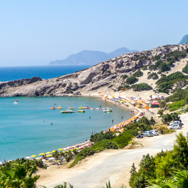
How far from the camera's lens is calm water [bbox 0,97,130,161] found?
33562 mm

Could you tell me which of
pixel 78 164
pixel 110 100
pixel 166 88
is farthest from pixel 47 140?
pixel 166 88

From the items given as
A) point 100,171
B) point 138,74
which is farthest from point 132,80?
point 100,171

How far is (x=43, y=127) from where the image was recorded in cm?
4422

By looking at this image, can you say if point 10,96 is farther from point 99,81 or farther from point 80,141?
point 80,141

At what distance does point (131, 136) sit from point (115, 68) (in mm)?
65851

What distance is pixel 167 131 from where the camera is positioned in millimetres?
29250

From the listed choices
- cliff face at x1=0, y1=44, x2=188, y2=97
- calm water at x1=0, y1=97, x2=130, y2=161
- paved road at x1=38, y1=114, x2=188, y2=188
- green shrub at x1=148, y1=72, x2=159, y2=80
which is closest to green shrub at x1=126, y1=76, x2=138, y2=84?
cliff face at x1=0, y1=44, x2=188, y2=97

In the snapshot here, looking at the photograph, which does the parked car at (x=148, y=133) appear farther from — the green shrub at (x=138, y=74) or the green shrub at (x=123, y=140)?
the green shrub at (x=138, y=74)

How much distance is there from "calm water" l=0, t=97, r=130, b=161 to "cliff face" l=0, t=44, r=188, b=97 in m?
19.9

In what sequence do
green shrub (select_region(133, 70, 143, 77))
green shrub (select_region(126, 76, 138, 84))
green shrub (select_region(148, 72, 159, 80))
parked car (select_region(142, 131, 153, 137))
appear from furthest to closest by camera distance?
green shrub (select_region(133, 70, 143, 77)), green shrub (select_region(126, 76, 138, 84)), green shrub (select_region(148, 72, 159, 80)), parked car (select_region(142, 131, 153, 137))

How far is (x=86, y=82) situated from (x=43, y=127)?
1860 inches

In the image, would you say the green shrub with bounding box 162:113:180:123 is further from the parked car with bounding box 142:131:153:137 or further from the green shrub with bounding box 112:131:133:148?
the green shrub with bounding box 112:131:133:148

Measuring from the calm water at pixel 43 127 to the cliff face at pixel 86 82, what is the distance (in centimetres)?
1992

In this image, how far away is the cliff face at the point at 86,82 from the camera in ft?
281
